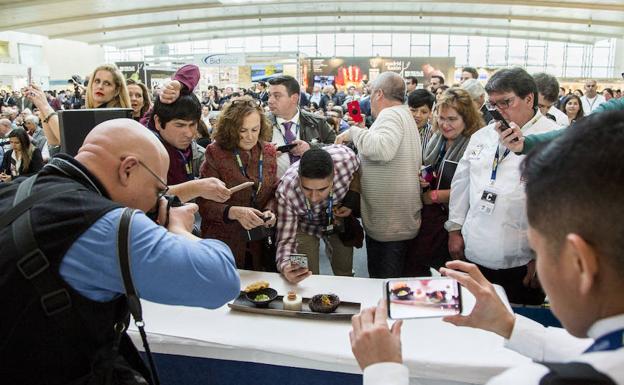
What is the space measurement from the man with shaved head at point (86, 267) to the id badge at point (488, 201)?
1.38m

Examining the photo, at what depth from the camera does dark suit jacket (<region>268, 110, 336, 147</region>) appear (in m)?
3.24

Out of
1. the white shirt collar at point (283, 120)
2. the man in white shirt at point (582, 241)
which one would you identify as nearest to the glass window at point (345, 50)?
the white shirt collar at point (283, 120)

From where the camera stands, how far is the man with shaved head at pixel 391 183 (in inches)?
101

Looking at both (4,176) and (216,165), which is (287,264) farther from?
(4,176)

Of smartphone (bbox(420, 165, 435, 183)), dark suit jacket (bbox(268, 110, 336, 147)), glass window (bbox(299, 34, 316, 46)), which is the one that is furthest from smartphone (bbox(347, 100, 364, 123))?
glass window (bbox(299, 34, 316, 46))

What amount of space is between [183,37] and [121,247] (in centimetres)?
2571

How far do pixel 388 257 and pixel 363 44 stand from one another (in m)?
23.2

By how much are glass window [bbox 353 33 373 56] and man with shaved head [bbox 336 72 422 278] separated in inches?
891

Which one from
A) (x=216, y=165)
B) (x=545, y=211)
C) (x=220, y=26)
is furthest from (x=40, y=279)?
(x=220, y=26)

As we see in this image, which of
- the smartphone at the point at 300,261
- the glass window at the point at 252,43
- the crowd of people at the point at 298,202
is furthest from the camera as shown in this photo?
the glass window at the point at 252,43

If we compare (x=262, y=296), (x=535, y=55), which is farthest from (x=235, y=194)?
(x=535, y=55)

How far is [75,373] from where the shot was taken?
1032 millimetres

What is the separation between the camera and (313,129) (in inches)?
129

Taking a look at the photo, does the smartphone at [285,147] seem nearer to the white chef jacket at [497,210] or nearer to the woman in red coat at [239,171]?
the woman in red coat at [239,171]
